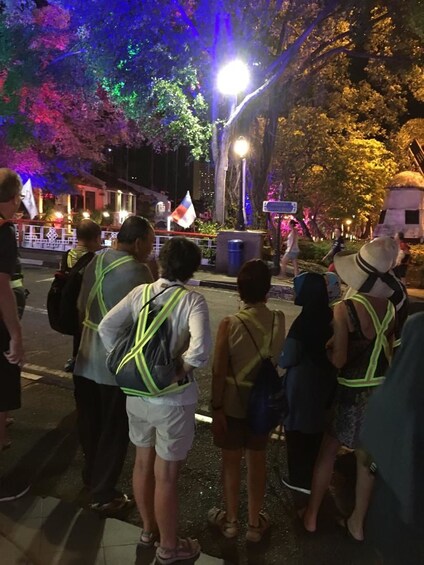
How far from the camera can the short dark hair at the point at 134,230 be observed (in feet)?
10.3

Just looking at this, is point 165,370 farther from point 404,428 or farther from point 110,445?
point 404,428

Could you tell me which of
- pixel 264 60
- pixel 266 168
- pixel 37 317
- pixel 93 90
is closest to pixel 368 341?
pixel 37 317

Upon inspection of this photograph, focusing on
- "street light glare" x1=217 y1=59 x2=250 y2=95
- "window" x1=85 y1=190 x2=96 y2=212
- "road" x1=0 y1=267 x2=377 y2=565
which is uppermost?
"street light glare" x1=217 y1=59 x2=250 y2=95

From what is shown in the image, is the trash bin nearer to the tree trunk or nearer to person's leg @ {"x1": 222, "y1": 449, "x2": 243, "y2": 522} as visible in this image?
the tree trunk

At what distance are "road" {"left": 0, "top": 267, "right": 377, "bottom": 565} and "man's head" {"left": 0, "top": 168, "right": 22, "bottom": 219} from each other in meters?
1.95

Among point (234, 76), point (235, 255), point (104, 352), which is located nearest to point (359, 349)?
point (104, 352)

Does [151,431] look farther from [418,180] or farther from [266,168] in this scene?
[418,180]

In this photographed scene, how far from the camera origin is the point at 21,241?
68.9 ft

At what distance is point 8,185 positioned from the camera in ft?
10.8

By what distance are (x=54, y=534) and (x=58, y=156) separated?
25240 millimetres

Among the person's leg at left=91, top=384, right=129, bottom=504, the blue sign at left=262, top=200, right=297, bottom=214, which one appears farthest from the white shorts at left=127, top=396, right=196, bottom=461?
the blue sign at left=262, top=200, right=297, bottom=214

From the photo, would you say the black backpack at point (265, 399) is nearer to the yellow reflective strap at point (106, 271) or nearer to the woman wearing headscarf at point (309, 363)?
the woman wearing headscarf at point (309, 363)

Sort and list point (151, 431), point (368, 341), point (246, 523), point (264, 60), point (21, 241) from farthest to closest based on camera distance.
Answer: point (21, 241)
point (264, 60)
point (246, 523)
point (368, 341)
point (151, 431)

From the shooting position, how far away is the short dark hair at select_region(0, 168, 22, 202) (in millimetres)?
3283
